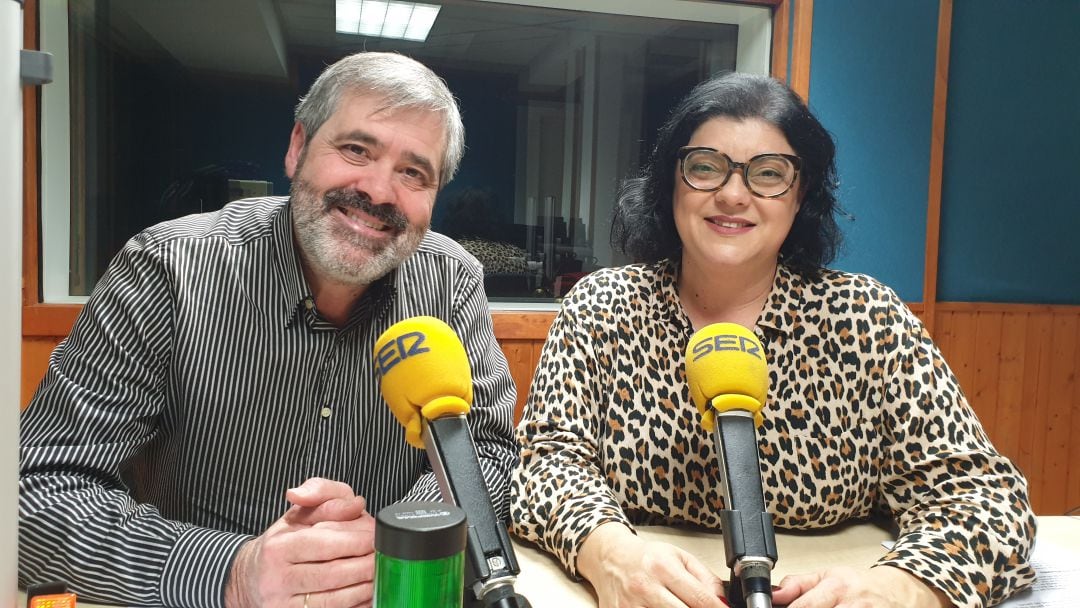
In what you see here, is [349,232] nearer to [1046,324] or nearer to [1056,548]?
[1056,548]

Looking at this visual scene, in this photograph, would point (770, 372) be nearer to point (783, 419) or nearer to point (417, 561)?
point (783, 419)

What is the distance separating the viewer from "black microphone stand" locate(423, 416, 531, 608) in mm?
725

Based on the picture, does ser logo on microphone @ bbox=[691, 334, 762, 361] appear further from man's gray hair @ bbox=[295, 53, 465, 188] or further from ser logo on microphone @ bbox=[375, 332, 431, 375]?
man's gray hair @ bbox=[295, 53, 465, 188]

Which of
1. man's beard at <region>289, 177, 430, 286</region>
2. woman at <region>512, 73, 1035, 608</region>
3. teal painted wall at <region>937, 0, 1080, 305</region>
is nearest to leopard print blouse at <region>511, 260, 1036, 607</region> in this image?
woman at <region>512, 73, 1035, 608</region>

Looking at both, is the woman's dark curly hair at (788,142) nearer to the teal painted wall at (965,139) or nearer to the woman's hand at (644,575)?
the woman's hand at (644,575)

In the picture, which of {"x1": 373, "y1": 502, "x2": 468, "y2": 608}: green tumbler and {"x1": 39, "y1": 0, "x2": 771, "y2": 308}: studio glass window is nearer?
{"x1": 373, "y1": 502, "x2": 468, "y2": 608}: green tumbler

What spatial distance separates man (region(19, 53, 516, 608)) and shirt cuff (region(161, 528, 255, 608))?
9.0 inches

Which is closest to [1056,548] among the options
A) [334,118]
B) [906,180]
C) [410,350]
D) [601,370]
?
[601,370]

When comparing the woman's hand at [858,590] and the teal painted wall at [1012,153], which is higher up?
the teal painted wall at [1012,153]

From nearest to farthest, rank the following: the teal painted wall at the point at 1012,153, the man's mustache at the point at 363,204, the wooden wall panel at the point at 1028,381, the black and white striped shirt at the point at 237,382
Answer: the black and white striped shirt at the point at 237,382 < the man's mustache at the point at 363,204 < the teal painted wall at the point at 1012,153 < the wooden wall panel at the point at 1028,381

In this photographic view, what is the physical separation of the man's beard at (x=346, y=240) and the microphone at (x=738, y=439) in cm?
56

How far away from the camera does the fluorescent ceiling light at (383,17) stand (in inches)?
115

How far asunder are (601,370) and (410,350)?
1.89ft

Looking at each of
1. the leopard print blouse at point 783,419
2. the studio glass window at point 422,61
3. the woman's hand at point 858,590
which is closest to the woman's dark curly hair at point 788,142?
the leopard print blouse at point 783,419
